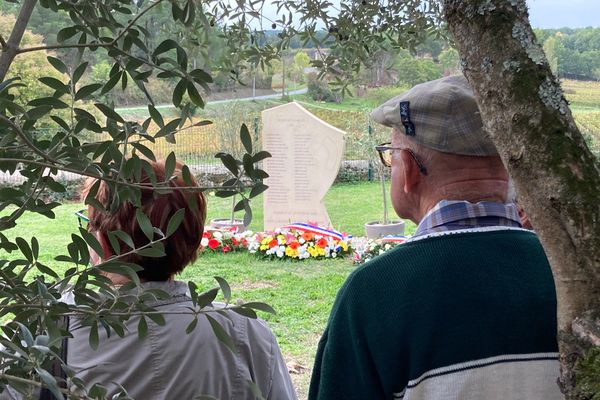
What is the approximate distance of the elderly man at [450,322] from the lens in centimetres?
124

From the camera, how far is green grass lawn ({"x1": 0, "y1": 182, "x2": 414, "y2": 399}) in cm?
612

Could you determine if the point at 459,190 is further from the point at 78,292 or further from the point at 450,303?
the point at 78,292

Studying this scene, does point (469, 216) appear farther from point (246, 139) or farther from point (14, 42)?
point (14, 42)

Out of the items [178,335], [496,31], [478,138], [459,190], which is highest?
[496,31]

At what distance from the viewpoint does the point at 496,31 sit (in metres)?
0.77

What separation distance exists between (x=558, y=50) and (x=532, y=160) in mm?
10156

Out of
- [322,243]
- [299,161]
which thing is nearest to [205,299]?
[322,243]

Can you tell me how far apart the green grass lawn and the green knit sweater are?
2898 millimetres

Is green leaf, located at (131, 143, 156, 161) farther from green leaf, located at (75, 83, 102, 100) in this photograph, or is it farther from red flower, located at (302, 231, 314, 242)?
red flower, located at (302, 231, 314, 242)

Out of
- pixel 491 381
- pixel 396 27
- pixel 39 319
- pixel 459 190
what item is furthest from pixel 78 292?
pixel 396 27

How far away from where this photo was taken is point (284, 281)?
788 cm

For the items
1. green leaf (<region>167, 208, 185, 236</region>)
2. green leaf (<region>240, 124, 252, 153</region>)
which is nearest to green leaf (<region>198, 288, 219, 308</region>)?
green leaf (<region>167, 208, 185, 236</region>)

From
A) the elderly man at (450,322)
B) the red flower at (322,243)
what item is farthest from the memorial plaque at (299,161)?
the elderly man at (450,322)

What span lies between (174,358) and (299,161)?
848 centimetres
